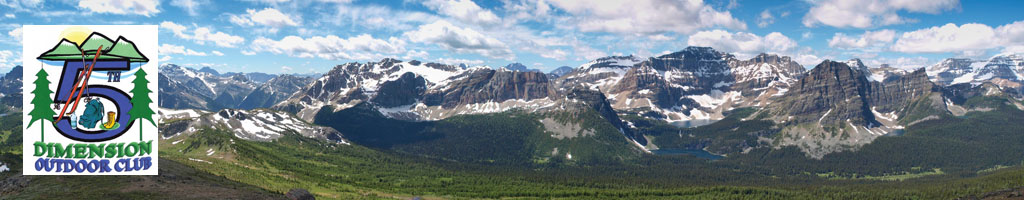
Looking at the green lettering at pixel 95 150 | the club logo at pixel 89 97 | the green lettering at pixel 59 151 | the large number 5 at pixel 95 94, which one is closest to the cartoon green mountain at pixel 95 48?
the club logo at pixel 89 97

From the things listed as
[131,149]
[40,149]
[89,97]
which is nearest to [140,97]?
[89,97]

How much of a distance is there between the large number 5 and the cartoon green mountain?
390mm

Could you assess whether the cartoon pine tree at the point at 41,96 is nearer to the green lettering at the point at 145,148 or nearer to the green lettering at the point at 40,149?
the green lettering at the point at 40,149

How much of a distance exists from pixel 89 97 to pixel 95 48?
3066 millimetres

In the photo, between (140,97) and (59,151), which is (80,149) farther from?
(140,97)

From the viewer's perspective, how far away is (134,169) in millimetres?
36031

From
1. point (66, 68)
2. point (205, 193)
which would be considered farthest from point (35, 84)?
point (205, 193)

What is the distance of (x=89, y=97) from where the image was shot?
32719mm

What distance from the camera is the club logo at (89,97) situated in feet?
106

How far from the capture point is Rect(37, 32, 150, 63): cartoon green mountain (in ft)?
105

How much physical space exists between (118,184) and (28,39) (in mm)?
78976

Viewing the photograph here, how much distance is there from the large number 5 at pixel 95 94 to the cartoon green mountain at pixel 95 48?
1.28 feet

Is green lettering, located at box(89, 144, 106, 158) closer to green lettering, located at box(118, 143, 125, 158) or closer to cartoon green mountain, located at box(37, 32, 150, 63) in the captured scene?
green lettering, located at box(118, 143, 125, 158)

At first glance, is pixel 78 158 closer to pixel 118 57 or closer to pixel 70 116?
pixel 70 116
